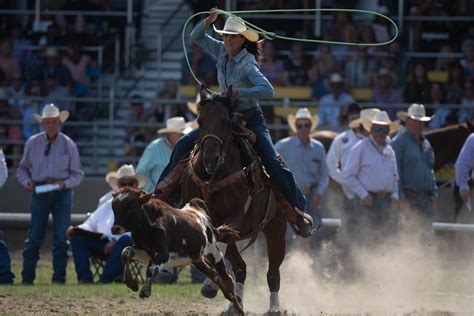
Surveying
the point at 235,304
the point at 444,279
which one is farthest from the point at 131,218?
the point at 444,279

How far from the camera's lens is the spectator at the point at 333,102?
69.5ft

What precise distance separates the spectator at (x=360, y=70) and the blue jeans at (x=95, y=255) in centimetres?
816

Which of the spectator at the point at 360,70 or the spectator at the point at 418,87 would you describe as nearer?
the spectator at the point at 418,87

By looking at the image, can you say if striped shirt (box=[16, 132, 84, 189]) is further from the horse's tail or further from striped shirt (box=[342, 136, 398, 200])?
the horse's tail

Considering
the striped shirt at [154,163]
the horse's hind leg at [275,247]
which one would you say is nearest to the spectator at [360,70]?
the striped shirt at [154,163]

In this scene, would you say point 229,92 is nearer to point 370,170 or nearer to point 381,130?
point 370,170

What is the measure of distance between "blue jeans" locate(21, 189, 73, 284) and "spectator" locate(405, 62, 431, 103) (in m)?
8.11

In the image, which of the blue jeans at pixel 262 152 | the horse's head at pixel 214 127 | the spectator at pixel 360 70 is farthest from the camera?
the spectator at pixel 360 70

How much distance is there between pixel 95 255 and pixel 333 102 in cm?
685

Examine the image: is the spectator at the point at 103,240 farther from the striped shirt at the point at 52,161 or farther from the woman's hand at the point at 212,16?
the woman's hand at the point at 212,16

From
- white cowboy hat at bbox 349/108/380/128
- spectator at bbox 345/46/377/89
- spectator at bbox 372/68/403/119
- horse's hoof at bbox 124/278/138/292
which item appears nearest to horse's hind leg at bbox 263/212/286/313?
horse's hoof at bbox 124/278/138/292

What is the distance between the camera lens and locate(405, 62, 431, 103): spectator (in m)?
22.0

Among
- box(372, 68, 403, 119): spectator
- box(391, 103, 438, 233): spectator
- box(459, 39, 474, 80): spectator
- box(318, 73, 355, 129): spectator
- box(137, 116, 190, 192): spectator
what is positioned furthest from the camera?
box(459, 39, 474, 80): spectator

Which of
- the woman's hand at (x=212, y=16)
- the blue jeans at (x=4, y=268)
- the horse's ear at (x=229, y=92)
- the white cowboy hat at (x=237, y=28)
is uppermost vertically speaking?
the woman's hand at (x=212, y=16)
